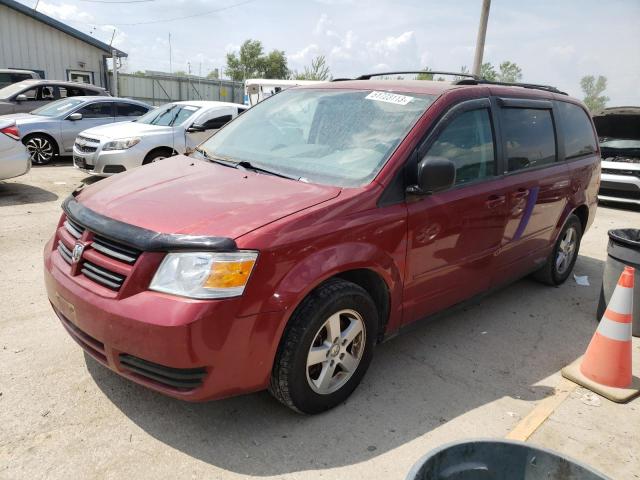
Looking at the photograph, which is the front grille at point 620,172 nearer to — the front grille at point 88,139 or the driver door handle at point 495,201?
the driver door handle at point 495,201

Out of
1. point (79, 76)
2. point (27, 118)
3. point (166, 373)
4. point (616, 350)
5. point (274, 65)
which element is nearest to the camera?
point (166, 373)

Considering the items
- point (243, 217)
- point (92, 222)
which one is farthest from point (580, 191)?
point (92, 222)

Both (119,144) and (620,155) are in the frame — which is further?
(620,155)

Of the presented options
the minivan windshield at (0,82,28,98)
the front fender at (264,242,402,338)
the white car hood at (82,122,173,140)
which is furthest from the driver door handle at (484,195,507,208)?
the minivan windshield at (0,82,28,98)

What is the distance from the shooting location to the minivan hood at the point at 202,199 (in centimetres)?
252

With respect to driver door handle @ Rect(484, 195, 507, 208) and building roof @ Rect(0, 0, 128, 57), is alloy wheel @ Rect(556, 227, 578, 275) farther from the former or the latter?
building roof @ Rect(0, 0, 128, 57)

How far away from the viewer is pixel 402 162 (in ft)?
9.99

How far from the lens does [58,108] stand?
11141mm

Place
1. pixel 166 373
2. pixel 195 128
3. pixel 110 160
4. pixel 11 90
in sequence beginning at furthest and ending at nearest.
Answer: pixel 11 90 → pixel 195 128 → pixel 110 160 → pixel 166 373

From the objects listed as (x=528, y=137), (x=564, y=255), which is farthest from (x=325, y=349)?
(x=564, y=255)

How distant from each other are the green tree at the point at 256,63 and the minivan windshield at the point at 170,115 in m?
49.1

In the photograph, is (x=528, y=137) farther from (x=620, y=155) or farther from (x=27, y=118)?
(x=27, y=118)

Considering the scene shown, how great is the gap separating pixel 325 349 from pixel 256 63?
196ft

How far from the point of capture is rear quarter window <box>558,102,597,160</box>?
15.8 ft
